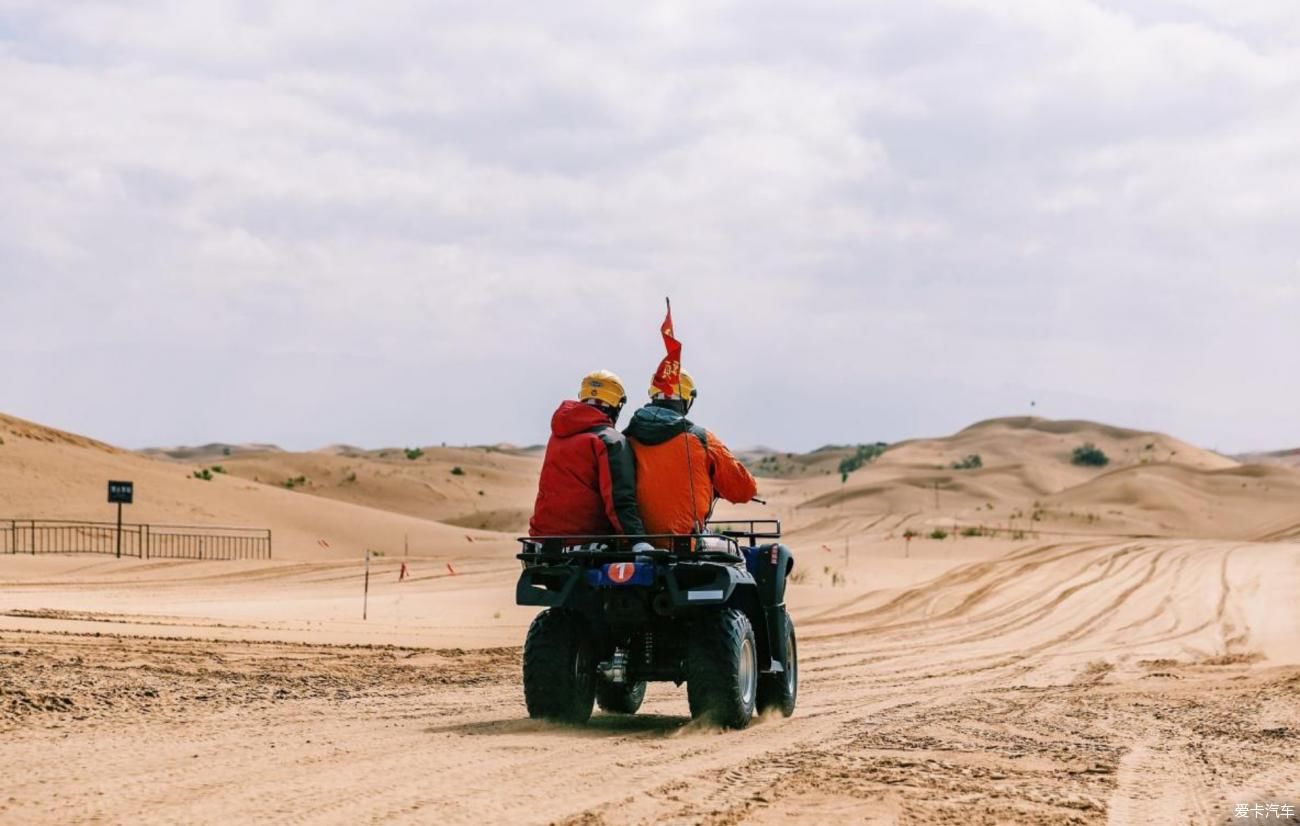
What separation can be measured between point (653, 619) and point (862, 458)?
333ft

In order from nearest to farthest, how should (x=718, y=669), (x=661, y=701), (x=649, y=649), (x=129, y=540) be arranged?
1. (x=718, y=669)
2. (x=649, y=649)
3. (x=661, y=701)
4. (x=129, y=540)

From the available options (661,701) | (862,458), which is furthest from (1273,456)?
(661,701)

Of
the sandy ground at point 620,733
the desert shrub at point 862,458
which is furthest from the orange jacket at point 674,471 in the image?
the desert shrub at point 862,458

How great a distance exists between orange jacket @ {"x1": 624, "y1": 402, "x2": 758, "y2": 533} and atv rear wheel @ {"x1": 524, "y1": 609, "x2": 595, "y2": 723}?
0.96 meters

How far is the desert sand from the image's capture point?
7.99 meters

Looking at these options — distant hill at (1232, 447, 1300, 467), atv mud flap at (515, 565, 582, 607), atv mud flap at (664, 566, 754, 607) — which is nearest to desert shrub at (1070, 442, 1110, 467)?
distant hill at (1232, 447, 1300, 467)

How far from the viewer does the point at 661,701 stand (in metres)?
13.7

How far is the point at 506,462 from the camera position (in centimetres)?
10125

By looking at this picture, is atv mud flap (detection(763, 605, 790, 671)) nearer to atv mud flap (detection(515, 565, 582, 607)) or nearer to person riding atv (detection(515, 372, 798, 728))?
person riding atv (detection(515, 372, 798, 728))

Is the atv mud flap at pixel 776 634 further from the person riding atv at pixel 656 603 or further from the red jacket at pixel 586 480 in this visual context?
the red jacket at pixel 586 480

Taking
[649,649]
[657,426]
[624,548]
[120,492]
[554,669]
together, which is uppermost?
[657,426]

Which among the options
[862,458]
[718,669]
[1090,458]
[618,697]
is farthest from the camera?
[862,458]

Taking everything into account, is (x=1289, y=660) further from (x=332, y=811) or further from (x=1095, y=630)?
(x=332, y=811)

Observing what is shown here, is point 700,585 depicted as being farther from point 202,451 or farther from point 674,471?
point 202,451
